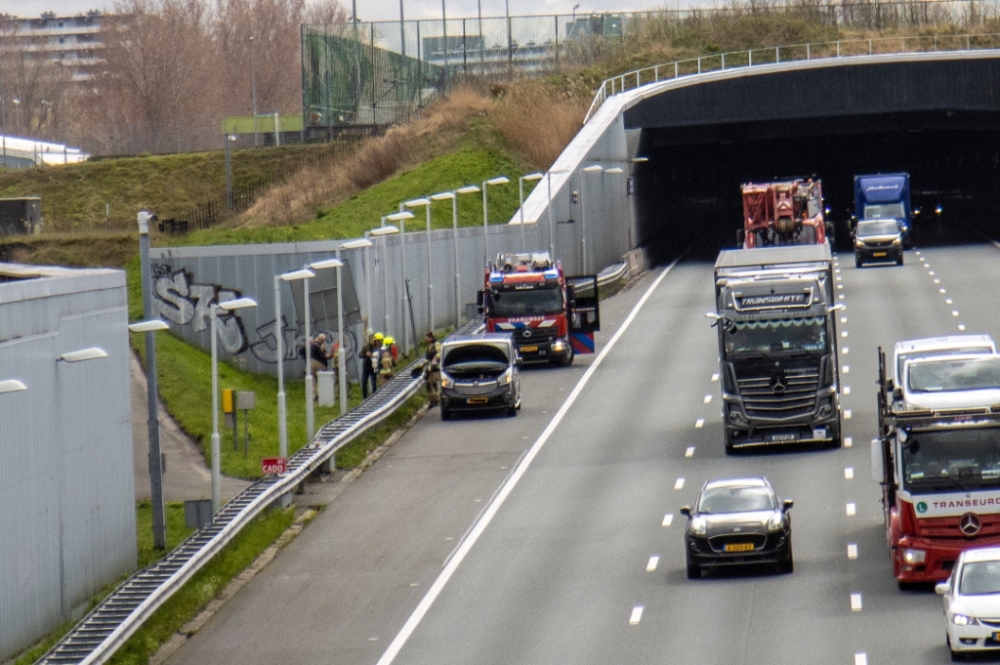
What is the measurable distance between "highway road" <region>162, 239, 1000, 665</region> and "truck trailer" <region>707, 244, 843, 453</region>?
30.8 inches

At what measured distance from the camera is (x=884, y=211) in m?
78.1

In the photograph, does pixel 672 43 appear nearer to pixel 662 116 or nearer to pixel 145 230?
pixel 662 116

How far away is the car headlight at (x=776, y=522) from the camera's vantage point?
27.0 m

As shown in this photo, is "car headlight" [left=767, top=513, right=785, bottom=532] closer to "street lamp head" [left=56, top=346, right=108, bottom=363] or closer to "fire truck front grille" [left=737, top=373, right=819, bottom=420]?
"fire truck front grille" [left=737, top=373, right=819, bottom=420]

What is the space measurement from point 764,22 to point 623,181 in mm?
31322

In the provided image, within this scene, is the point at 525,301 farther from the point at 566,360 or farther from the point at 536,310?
the point at 566,360

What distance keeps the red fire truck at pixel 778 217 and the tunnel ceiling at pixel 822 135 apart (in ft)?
53.5

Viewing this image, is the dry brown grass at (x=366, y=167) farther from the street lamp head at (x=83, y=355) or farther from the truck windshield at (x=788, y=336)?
the street lamp head at (x=83, y=355)

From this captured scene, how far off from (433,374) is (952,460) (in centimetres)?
2331

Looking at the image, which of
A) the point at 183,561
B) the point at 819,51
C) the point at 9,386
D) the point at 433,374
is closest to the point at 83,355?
the point at 9,386

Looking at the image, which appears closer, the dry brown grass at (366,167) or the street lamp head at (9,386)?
the street lamp head at (9,386)

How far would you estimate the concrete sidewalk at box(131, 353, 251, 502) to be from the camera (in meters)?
35.9

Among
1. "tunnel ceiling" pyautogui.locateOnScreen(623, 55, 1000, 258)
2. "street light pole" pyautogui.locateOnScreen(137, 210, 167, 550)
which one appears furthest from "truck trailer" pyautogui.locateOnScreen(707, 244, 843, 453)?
"tunnel ceiling" pyautogui.locateOnScreen(623, 55, 1000, 258)

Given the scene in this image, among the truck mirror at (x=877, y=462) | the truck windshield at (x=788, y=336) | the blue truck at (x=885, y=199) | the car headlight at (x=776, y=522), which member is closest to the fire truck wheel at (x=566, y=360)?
the truck windshield at (x=788, y=336)
